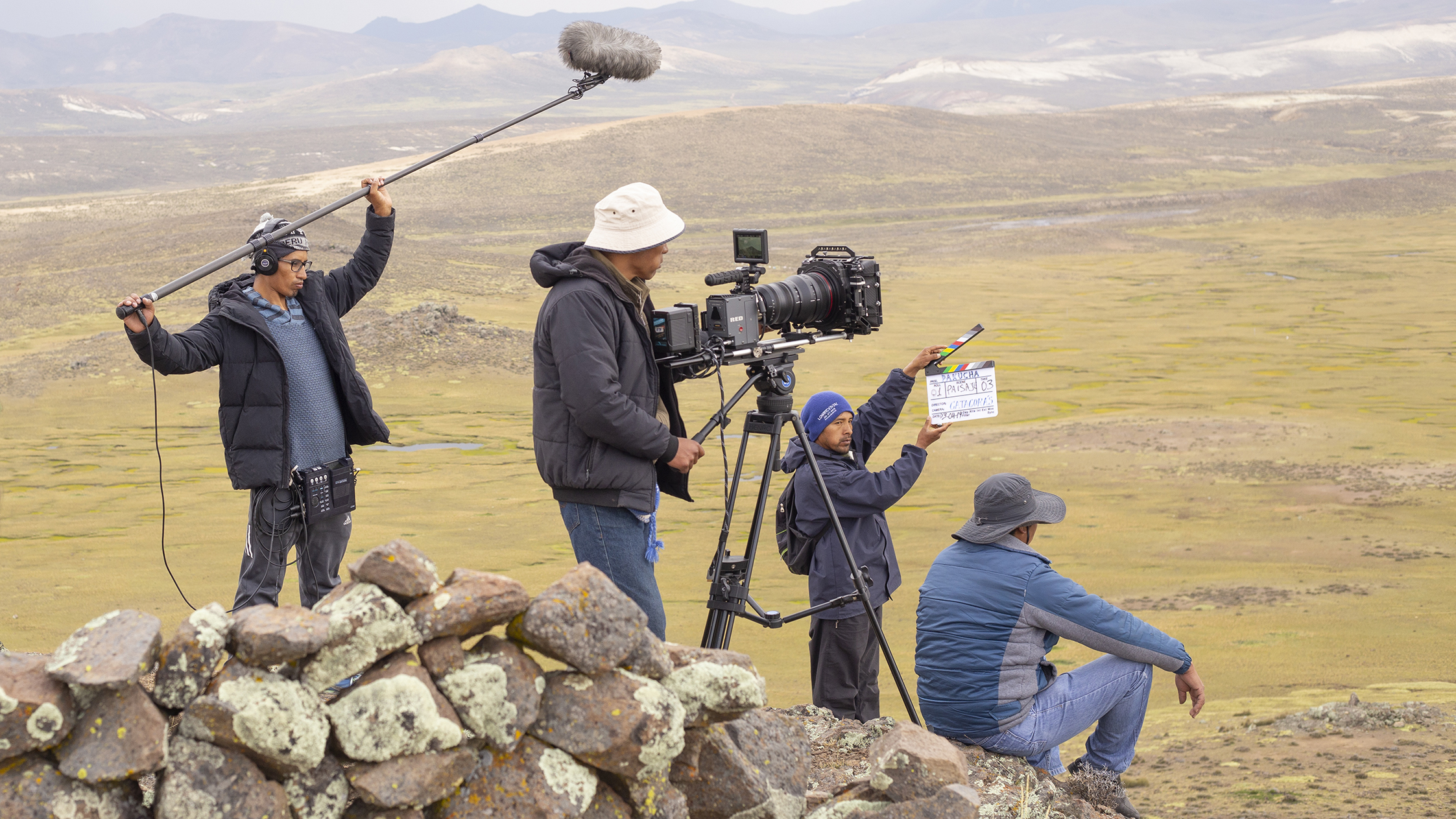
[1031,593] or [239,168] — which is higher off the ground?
[239,168]

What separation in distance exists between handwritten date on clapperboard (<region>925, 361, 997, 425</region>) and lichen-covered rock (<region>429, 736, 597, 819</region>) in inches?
80.8

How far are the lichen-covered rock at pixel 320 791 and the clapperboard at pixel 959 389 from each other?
2494 mm

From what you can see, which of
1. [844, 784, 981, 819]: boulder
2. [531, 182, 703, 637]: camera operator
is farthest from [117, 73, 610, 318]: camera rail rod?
[844, 784, 981, 819]: boulder

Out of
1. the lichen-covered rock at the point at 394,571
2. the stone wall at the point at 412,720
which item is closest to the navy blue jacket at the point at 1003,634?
the stone wall at the point at 412,720

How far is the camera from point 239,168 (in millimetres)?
79500

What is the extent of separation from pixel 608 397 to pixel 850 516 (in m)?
1.48

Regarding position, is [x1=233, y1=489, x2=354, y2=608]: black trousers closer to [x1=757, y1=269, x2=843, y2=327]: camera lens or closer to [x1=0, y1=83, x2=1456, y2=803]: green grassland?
[x1=757, y1=269, x2=843, y2=327]: camera lens

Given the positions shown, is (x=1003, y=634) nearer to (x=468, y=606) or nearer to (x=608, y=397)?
(x=608, y=397)

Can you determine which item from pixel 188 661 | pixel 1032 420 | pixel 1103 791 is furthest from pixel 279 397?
pixel 1032 420

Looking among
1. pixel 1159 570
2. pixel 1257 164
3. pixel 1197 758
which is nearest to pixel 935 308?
pixel 1159 570

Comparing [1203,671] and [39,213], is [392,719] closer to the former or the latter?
[1203,671]

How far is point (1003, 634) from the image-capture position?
417 centimetres

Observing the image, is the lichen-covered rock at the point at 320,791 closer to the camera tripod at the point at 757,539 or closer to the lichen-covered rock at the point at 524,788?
the lichen-covered rock at the point at 524,788

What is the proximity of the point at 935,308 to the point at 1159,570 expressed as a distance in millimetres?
14827
